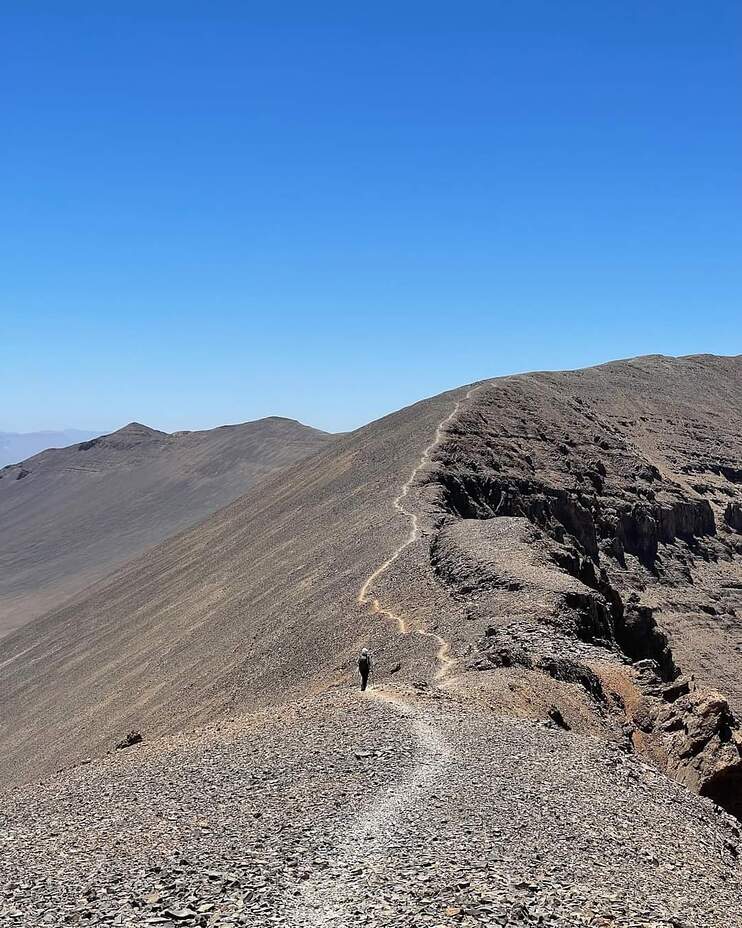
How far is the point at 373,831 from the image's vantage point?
11250 mm

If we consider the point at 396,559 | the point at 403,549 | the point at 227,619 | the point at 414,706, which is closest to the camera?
the point at 414,706

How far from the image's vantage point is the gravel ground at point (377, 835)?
9938 millimetres

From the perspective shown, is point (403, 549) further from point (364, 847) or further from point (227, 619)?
point (364, 847)

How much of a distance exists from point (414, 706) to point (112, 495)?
101m

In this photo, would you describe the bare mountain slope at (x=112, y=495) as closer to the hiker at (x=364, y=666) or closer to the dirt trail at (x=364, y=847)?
the hiker at (x=364, y=666)

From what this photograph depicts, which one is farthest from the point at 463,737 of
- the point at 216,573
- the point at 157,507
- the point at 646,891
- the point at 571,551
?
the point at 157,507

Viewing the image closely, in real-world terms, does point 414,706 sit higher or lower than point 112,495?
lower

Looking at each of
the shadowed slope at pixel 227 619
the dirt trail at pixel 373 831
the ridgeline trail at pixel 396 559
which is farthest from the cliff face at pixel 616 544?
the dirt trail at pixel 373 831

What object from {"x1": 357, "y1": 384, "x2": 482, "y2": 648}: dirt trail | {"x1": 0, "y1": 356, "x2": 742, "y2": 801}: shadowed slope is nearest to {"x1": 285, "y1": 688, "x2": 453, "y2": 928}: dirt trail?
{"x1": 0, "y1": 356, "x2": 742, "y2": 801}: shadowed slope

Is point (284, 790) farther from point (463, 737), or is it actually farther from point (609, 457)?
point (609, 457)

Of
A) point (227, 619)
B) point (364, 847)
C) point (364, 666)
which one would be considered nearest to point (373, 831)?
point (364, 847)

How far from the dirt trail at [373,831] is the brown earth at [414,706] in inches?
1.6

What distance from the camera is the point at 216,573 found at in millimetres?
41031

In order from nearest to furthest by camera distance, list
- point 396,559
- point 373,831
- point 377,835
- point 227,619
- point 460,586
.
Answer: point 377,835 → point 373,831 → point 460,586 → point 396,559 → point 227,619
